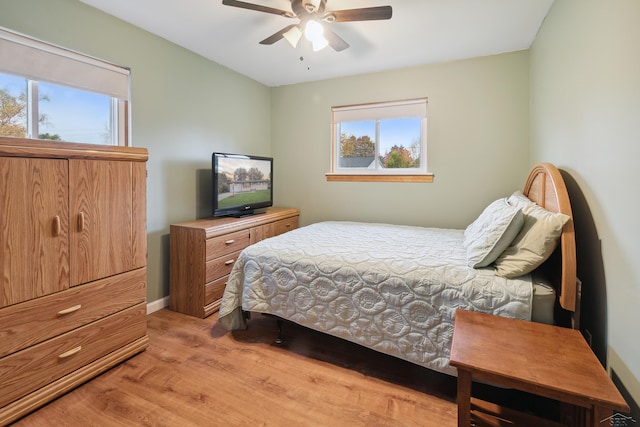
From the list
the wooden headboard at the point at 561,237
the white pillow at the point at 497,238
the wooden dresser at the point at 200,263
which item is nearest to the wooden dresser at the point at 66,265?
the wooden dresser at the point at 200,263

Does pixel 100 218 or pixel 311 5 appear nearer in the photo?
pixel 100 218

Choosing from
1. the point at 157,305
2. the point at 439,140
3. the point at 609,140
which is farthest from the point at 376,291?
the point at 439,140

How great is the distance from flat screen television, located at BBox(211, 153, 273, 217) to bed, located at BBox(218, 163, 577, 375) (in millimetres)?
1008

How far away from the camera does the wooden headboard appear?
1384 mm

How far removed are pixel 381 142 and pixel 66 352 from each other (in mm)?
3384

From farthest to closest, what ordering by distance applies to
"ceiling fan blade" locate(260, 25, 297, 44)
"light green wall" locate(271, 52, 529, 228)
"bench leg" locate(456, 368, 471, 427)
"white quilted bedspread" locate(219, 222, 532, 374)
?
1. "light green wall" locate(271, 52, 529, 228)
2. "ceiling fan blade" locate(260, 25, 297, 44)
3. "white quilted bedspread" locate(219, 222, 532, 374)
4. "bench leg" locate(456, 368, 471, 427)

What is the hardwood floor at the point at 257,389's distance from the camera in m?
1.49

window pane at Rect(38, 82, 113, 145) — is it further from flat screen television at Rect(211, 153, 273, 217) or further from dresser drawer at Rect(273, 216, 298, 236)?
dresser drawer at Rect(273, 216, 298, 236)

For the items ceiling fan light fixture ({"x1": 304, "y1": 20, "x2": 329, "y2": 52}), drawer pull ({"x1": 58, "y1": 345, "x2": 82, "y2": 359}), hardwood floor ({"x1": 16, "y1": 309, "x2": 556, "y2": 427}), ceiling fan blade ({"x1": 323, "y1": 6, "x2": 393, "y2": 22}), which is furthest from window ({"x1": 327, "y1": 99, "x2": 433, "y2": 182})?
drawer pull ({"x1": 58, "y1": 345, "x2": 82, "y2": 359})

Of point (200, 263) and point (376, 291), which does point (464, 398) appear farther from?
point (200, 263)

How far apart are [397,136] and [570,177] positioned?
6.60ft

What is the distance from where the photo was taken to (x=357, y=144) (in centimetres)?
385

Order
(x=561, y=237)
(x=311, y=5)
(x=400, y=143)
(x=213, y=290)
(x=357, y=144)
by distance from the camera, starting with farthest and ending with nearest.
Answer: (x=357, y=144), (x=400, y=143), (x=213, y=290), (x=311, y=5), (x=561, y=237)

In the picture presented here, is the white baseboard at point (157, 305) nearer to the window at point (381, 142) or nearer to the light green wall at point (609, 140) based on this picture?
the window at point (381, 142)
